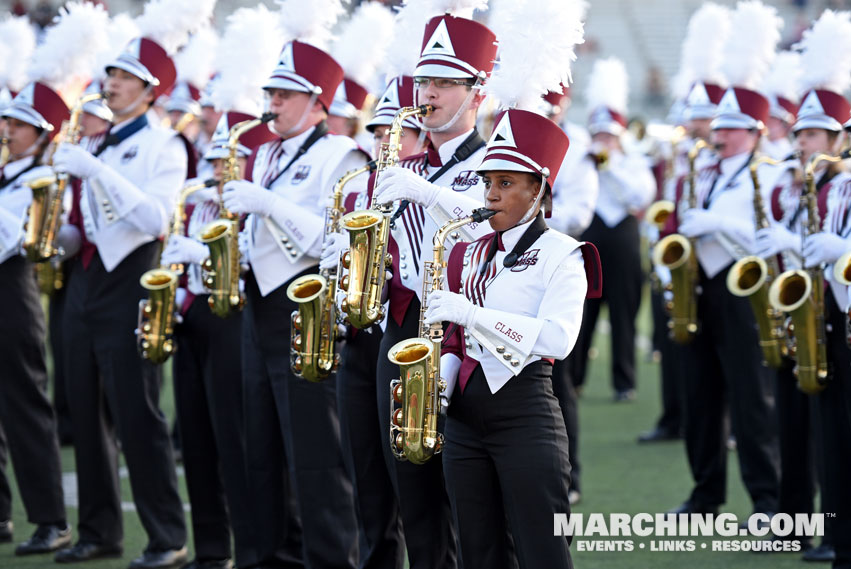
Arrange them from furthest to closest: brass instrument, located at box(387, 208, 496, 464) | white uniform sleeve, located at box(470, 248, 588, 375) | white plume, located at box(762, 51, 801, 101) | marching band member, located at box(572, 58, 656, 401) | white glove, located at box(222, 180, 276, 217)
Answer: marching band member, located at box(572, 58, 656, 401), white plume, located at box(762, 51, 801, 101), white glove, located at box(222, 180, 276, 217), brass instrument, located at box(387, 208, 496, 464), white uniform sleeve, located at box(470, 248, 588, 375)

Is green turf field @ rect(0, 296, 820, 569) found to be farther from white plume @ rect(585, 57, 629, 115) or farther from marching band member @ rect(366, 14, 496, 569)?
white plume @ rect(585, 57, 629, 115)

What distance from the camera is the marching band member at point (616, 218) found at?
34.1ft

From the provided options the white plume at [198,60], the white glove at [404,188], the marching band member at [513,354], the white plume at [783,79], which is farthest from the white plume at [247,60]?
the white plume at [783,79]

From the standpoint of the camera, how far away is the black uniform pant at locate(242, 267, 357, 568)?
545 cm

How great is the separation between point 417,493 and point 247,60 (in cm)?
298

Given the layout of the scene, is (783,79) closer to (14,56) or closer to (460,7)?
(460,7)

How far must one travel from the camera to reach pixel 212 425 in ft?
20.2

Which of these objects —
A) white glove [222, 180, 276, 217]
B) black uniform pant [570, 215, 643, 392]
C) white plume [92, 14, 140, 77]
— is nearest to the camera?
white glove [222, 180, 276, 217]

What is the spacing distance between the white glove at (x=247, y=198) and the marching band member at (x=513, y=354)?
4.52 feet

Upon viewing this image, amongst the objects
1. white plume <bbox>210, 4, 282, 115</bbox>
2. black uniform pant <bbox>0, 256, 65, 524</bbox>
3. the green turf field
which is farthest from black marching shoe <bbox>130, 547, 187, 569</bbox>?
white plume <bbox>210, 4, 282, 115</bbox>

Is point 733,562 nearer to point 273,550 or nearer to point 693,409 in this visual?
point 693,409

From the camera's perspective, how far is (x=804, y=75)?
6.75 m

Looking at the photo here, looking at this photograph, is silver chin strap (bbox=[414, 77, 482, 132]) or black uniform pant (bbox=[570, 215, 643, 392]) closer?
silver chin strap (bbox=[414, 77, 482, 132])

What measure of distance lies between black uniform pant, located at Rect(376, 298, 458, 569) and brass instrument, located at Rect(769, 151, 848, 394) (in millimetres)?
2043
